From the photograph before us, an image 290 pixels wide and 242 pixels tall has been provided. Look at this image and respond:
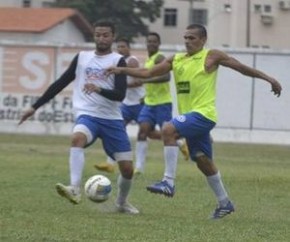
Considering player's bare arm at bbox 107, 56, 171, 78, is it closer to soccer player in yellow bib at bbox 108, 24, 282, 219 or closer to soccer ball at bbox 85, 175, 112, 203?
soccer player in yellow bib at bbox 108, 24, 282, 219

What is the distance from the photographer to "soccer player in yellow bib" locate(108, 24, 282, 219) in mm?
12102

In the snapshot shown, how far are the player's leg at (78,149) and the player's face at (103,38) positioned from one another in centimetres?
77

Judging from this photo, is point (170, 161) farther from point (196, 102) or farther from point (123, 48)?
point (123, 48)

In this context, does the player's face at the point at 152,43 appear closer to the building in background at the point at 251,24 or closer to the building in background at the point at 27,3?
the building in background at the point at 251,24

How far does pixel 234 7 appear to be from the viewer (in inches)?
2192

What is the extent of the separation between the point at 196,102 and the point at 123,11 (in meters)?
64.0

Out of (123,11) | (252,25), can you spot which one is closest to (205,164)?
(252,25)

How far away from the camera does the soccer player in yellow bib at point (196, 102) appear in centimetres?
1210

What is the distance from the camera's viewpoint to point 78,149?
12320mm

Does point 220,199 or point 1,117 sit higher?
point 220,199

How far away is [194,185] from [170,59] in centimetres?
455

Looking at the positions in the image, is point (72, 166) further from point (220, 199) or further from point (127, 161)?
point (220, 199)

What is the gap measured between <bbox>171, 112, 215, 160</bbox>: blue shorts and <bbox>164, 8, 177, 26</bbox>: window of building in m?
81.3

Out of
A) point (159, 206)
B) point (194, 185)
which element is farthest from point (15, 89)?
point (159, 206)
